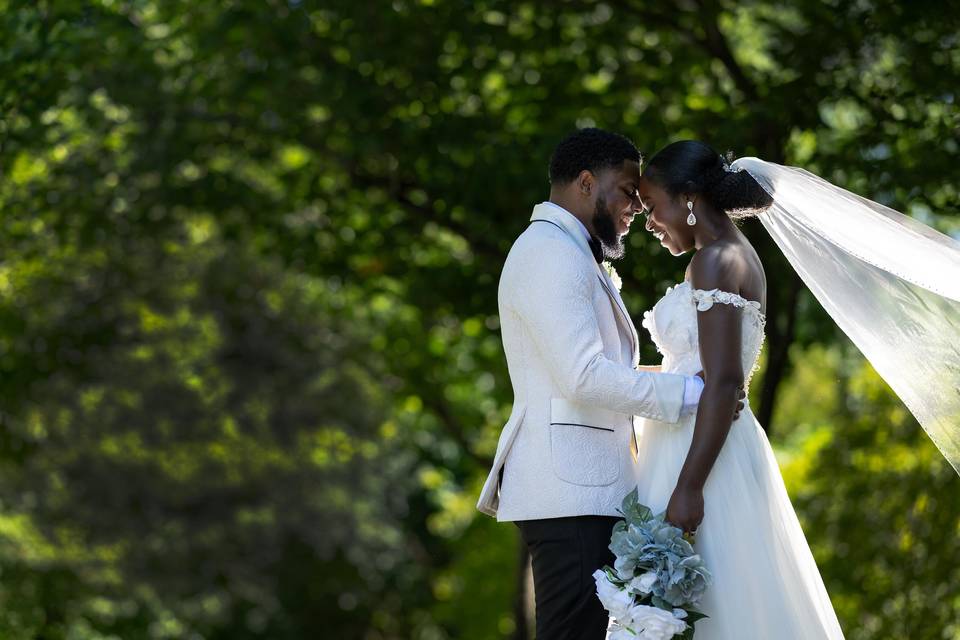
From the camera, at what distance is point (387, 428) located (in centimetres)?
1315

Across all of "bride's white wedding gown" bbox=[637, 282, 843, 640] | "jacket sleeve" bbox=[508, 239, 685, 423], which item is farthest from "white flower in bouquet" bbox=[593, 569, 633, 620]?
"jacket sleeve" bbox=[508, 239, 685, 423]

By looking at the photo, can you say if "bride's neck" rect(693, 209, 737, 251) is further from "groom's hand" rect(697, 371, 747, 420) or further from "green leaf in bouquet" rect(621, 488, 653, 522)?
"green leaf in bouquet" rect(621, 488, 653, 522)

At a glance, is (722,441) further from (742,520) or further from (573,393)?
(573,393)

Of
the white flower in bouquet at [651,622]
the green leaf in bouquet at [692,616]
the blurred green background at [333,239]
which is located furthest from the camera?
the blurred green background at [333,239]

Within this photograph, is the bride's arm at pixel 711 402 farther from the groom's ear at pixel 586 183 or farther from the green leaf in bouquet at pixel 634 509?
the groom's ear at pixel 586 183

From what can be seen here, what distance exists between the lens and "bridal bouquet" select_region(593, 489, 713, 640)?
3.62 meters

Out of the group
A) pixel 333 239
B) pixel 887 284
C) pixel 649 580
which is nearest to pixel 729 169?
pixel 887 284

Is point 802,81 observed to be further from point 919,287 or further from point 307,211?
point 307,211

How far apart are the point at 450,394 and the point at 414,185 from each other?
14.1 ft

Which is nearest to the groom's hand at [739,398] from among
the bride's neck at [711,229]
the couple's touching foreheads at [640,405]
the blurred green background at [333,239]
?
the couple's touching foreheads at [640,405]

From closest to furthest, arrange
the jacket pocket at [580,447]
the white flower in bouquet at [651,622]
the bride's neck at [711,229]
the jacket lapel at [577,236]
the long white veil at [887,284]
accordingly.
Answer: the white flower in bouquet at [651,622] → the jacket pocket at [580,447] → the jacket lapel at [577,236] → the bride's neck at [711,229] → the long white veil at [887,284]

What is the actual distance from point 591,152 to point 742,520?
1.20 m

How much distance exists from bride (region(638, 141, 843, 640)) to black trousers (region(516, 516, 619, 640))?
23 cm

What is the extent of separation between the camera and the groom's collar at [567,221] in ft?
13.0
